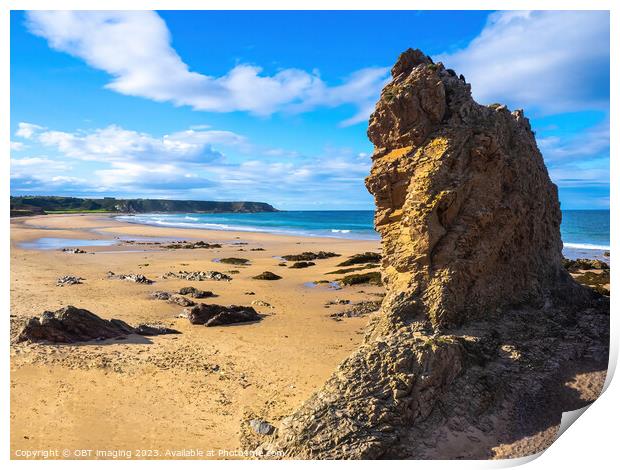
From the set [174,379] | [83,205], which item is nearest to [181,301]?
[174,379]

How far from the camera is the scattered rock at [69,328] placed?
37.4 ft

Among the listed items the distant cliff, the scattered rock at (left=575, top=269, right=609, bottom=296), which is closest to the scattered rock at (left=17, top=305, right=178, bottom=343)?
the scattered rock at (left=575, top=269, right=609, bottom=296)

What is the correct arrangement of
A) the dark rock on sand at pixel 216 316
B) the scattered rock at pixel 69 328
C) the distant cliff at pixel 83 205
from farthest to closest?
the distant cliff at pixel 83 205 < the dark rock on sand at pixel 216 316 < the scattered rock at pixel 69 328

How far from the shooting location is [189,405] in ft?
27.8

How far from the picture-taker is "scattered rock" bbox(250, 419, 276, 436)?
7341mm

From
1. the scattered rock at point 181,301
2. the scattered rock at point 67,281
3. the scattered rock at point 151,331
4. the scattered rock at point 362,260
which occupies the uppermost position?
the scattered rock at point 362,260

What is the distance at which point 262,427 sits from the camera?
7477 mm

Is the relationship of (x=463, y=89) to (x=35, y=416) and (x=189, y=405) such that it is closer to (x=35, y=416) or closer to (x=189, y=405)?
(x=189, y=405)

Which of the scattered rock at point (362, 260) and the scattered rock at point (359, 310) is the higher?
the scattered rock at point (362, 260)

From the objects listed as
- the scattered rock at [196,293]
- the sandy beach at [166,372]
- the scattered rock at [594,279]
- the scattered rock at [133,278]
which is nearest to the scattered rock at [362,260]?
the sandy beach at [166,372]

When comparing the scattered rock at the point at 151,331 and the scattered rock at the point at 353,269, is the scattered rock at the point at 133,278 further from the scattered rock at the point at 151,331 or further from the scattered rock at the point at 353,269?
the scattered rock at the point at 353,269

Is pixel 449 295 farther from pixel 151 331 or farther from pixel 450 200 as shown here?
pixel 151 331

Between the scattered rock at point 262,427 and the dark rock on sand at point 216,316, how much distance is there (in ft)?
22.0
